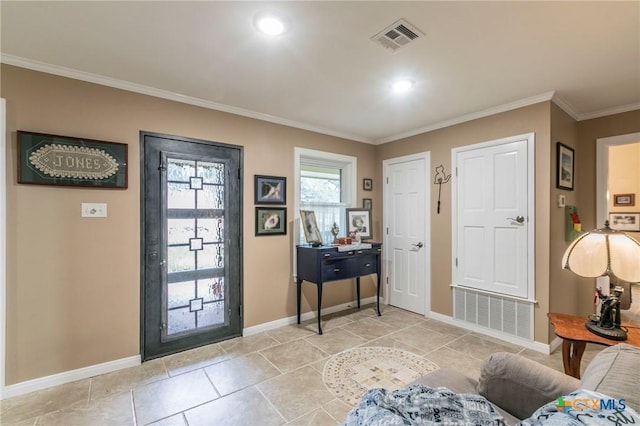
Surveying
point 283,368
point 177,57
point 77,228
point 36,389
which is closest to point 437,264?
point 283,368

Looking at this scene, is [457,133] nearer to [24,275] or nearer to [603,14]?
[603,14]

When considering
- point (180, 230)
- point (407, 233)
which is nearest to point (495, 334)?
point (407, 233)

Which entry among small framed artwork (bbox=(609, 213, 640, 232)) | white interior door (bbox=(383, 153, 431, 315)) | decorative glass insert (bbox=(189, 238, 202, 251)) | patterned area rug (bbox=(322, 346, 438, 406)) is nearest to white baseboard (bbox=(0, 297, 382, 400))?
decorative glass insert (bbox=(189, 238, 202, 251))

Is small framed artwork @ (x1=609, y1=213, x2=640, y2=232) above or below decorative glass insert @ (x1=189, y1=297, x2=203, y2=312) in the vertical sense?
above

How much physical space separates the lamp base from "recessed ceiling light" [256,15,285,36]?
2694 millimetres

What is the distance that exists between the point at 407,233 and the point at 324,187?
1333 mm

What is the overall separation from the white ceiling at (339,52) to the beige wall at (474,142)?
0.21m

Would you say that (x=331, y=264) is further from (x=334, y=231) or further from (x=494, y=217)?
(x=494, y=217)

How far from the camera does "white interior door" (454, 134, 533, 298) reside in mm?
3002

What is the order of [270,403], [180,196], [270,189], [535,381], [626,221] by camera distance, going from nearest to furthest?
[535,381] < [270,403] < [180,196] < [270,189] < [626,221]

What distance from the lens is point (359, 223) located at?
13.7ft

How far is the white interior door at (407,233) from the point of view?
12.8 feet

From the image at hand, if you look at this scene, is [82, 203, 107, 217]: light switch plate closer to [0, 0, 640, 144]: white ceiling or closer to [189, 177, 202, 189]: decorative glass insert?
[189, 177, 202, 189]: decorative glass insert

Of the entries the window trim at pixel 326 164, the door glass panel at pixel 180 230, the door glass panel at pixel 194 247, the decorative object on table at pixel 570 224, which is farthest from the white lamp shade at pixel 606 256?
the door glass panel at pixel 180 230
